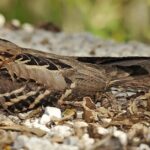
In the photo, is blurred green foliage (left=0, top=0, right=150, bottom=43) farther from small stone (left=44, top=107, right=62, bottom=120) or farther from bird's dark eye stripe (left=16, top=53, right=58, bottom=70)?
small stone (left=44, top=107, right=62, bottom=120)

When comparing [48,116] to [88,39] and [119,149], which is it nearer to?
[119,149]

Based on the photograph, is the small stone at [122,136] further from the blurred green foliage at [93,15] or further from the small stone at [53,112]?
the blurred green foliage at [93,15]

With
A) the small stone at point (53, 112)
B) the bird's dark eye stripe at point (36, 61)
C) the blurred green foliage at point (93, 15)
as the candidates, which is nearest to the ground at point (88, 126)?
the small stone at point (53, 112)

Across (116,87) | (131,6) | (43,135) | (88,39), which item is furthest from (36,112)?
(131,6)

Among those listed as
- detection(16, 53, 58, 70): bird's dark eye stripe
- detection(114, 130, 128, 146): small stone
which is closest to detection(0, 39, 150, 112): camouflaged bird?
detection(16, 53, 58, 70): bird's dark eye stripe

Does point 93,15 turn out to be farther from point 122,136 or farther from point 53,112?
point 122,136

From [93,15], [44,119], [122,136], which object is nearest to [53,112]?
[44,119]
